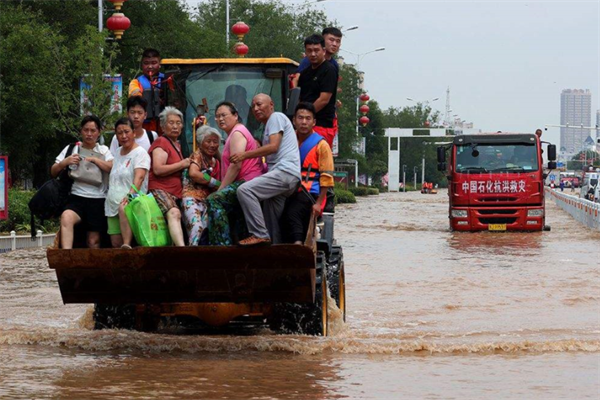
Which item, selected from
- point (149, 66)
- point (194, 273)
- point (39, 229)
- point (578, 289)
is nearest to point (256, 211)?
point (194, 273)

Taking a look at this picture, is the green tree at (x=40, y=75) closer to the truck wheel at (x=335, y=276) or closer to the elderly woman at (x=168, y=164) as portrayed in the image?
the truck wheel at (x=335, y=276)

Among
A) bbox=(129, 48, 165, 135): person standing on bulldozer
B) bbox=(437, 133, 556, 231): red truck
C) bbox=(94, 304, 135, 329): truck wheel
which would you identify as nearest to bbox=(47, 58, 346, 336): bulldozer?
bbox=(94, 304, 135, 329): truck wheel

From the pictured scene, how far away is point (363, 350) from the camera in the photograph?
12.3 m

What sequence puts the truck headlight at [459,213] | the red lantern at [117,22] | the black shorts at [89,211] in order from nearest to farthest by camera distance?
the black shorts at [89,211] → the red lantern at [117,22] → the truck headlight at [459,213]

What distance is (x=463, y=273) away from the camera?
73.7 ft

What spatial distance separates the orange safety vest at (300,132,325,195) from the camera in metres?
11.5

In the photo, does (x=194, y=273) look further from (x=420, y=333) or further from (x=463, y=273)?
(x=463, y=273)

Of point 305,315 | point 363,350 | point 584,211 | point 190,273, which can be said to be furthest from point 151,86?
point 584,211

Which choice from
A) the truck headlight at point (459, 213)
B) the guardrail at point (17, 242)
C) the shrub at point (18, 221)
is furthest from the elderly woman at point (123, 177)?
the truck headlight at point (459, 213)

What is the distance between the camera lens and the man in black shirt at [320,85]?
42.3 ft

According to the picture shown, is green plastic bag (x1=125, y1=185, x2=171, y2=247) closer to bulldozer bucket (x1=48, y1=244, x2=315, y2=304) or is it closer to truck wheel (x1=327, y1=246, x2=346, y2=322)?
bulldozer bucket (x1=48, y1=244, x2=315, y2=304)

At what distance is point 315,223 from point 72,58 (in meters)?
27.9

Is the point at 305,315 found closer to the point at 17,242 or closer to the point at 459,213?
the point at 17,242

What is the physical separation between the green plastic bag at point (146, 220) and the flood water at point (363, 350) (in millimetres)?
1063
